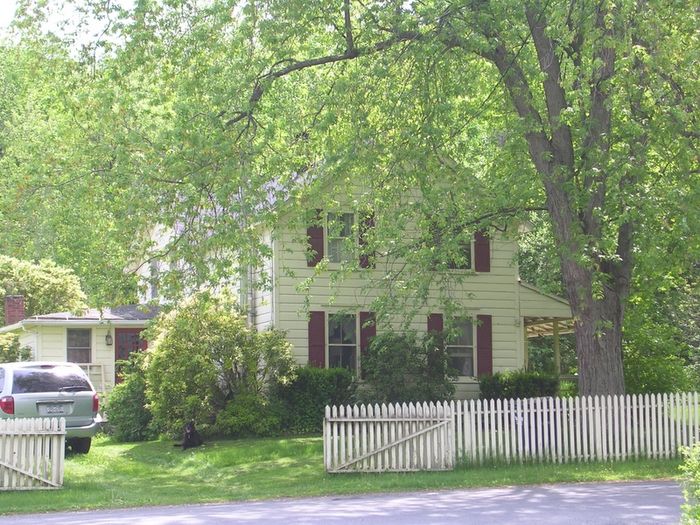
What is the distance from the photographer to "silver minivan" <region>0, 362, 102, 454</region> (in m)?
18.0

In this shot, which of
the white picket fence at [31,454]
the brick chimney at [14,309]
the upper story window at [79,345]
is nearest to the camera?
the white picket fence at [31,454]

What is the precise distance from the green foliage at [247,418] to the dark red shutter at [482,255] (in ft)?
21.9

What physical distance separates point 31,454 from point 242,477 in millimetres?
3614

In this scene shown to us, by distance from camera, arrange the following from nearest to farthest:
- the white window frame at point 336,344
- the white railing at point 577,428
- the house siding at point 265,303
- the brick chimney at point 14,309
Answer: the white railing at point 577,428 → the house siding at point 265,303 → the white window frame at point 336,344 → the brick chimney at point 14,309

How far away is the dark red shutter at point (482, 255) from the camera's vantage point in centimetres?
2528

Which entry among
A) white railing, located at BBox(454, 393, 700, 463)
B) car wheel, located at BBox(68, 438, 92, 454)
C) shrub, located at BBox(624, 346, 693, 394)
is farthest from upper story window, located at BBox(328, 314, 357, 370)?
white railing, located at BBox(454, 393, 700, 463)

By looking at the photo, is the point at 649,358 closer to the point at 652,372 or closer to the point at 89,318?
the point at 652,372

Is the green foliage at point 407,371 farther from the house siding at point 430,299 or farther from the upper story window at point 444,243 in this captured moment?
the upper story window at point 444,243

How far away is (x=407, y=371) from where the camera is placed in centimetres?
2223

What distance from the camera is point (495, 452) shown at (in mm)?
16422

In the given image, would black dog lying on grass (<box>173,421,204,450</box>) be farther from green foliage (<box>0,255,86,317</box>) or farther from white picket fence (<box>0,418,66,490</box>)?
green foliage (<box>0,255,86,317</box>)

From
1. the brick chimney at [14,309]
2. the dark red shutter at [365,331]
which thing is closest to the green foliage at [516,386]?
the dark red shutter at [365,331]

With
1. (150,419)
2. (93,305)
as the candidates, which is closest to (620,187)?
(93,305)

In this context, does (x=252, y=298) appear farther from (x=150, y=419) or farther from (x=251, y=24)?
(x=251, y=24)
